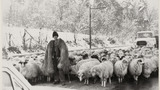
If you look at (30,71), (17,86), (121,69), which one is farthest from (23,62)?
(121,69)

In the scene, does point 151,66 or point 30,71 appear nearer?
point 151,66

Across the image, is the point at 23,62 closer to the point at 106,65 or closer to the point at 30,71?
the point at 30,71

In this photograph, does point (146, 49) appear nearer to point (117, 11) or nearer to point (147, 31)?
point (147, 31)

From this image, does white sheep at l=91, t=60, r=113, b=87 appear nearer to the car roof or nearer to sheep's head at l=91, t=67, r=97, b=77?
sheep's head at l=91, t=67, r=97, b=77

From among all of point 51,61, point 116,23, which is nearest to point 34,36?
point 51,61

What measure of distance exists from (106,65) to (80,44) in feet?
0.91

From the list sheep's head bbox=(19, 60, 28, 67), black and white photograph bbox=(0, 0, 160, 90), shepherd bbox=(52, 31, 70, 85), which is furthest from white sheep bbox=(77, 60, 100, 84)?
sheep's head bbox=(19, 60, 28, 67)

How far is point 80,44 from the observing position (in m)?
2.34

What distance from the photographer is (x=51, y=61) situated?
2338 mm

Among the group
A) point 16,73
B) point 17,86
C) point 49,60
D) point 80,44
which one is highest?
point 80,44

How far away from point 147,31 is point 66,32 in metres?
0.66

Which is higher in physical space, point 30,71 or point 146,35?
point 146,35

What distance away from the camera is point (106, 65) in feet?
7.45

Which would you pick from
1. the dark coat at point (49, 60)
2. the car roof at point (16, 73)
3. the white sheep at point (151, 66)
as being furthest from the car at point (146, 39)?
the car roof at point (16, 73)
